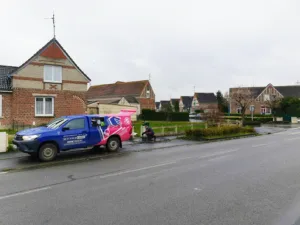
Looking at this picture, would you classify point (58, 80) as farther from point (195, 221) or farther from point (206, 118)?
point (195, 221)

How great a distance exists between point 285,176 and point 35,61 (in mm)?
20875

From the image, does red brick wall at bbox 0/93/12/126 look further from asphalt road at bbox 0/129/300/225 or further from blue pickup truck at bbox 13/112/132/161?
asphalt road at bbox 0/129/300/225

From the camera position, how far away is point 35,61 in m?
22.2

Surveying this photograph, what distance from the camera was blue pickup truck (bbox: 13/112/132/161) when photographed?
10.1 meters

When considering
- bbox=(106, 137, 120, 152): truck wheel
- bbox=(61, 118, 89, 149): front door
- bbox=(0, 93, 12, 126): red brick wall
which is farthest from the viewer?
bbox=(0, 93, 12, 126): red brick wall

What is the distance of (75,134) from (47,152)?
137 centimetres

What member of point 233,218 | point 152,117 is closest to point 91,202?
point 233,218

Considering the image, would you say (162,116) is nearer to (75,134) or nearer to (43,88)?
(43,88)

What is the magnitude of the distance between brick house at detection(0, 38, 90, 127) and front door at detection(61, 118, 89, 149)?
12.6m

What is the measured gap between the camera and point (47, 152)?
10.3m

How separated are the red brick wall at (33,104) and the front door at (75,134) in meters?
12.6

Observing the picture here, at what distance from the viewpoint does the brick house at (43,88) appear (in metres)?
21.5

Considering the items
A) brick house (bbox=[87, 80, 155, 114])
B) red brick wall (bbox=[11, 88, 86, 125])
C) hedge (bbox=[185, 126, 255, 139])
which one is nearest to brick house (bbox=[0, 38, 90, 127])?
red brick wall (bbox=[11, 88, 86, 125])

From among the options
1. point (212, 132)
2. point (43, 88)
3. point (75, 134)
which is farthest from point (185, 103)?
point (75, 134)
